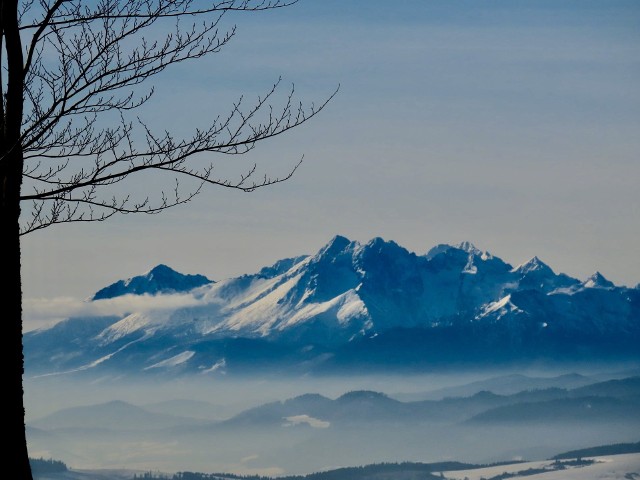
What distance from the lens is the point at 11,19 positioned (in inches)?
721

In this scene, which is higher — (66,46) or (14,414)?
(66,46)

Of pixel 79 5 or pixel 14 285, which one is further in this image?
pixel 79 5

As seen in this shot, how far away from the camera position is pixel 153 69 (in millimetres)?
19359

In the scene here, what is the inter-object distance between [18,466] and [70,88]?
5984mm

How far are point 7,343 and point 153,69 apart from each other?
5.20 m

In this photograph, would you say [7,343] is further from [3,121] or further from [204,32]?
[204,32]

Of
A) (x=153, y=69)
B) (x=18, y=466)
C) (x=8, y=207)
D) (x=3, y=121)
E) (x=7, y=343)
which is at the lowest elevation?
(x=18, y=466)

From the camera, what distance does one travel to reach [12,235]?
17.7m

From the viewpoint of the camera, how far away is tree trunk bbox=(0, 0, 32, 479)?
17312 millimetres

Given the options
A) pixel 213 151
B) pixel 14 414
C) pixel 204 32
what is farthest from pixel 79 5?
pixel 14 414

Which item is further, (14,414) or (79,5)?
(79,5)

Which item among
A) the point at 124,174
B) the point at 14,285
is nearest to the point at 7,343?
the point at 14,285

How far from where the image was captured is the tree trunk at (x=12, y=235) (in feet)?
Result: 56.8

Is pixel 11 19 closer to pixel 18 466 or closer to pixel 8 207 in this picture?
pixel 8 207
